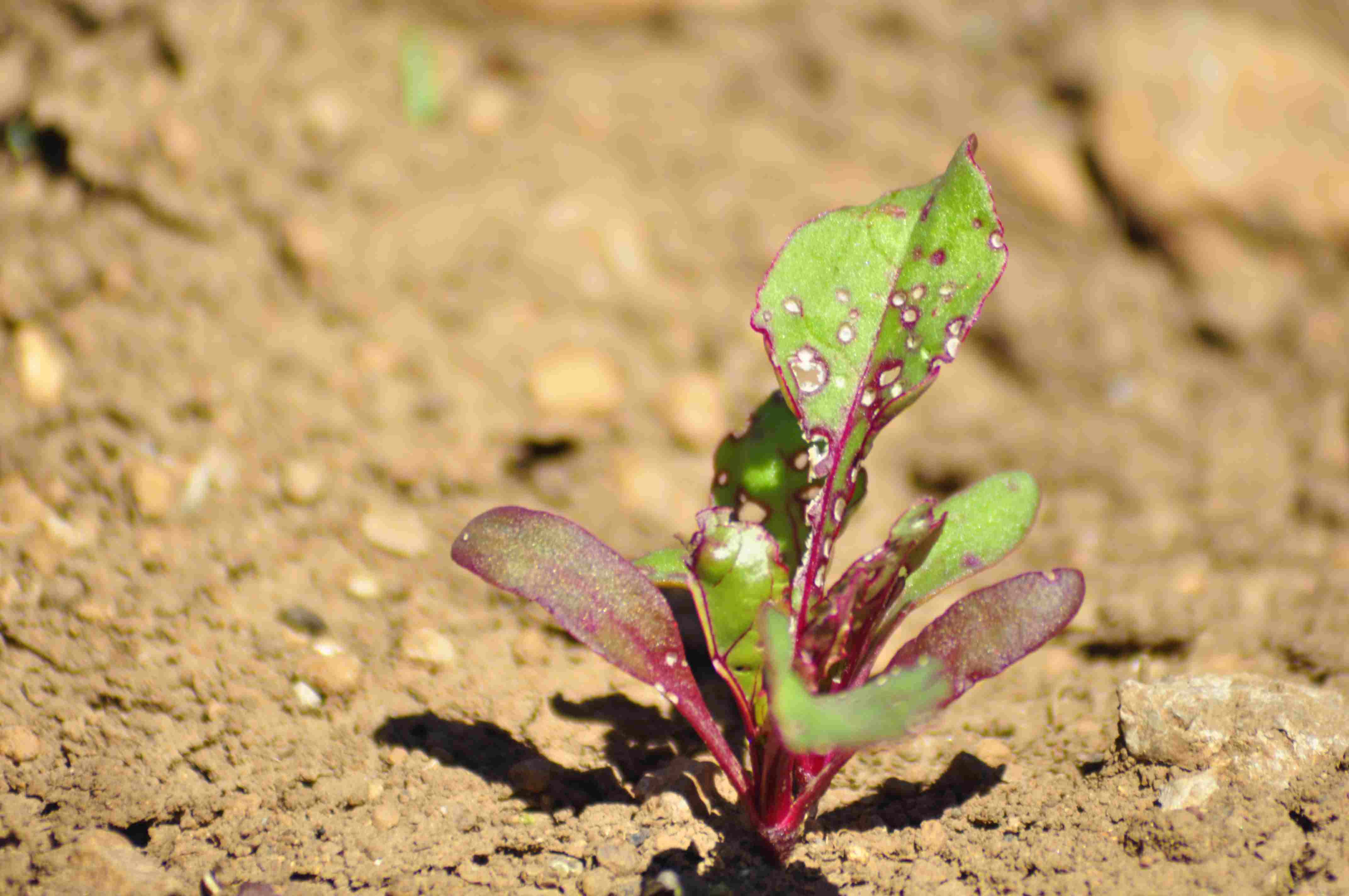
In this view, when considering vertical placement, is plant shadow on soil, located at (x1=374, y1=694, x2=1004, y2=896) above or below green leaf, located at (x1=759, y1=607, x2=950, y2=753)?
below

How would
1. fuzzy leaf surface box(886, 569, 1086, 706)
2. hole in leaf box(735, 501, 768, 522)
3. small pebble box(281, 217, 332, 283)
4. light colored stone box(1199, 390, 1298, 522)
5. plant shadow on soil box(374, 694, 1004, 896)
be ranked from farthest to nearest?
small pebble box(281, 217, 332, 283) < light colored stone box(1199, 390, 1298, 522) < hole in leaf box(735, 501, 768, 522) < plant shadow on soil box(374, 694, 1004, 896) < fuzzy leaf surface box(886, 569, 1086, 706)

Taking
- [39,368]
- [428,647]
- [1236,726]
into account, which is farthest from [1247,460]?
[39,368]

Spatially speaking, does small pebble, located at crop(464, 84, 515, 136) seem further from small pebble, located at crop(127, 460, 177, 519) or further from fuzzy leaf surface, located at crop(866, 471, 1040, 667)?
fuzzy leaf surface, located at crop(866, 471, 1040, 667)

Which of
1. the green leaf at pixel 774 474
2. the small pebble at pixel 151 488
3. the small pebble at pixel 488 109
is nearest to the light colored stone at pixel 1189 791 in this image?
the green leaf at pixel 774 474

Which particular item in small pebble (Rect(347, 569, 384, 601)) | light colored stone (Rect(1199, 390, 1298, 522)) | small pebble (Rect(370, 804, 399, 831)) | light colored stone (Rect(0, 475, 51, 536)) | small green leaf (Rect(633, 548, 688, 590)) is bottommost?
small pebble (Rect(370, 804, 399, 831))

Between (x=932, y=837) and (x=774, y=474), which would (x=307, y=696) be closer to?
(x=774, y=474)

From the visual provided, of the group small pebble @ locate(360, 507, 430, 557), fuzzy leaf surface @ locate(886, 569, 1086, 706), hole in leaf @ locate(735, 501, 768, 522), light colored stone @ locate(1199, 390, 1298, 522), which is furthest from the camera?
light colored stone @ locate(1199, 390, 1298, 522)

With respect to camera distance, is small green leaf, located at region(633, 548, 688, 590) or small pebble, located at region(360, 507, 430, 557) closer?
small green leaf, located at region(633, 548, 688, 590)

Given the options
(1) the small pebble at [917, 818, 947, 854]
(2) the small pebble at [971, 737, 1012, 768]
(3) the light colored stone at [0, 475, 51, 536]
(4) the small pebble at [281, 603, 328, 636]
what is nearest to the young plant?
(1) the small pebble at [917, 818, 947, 854]
